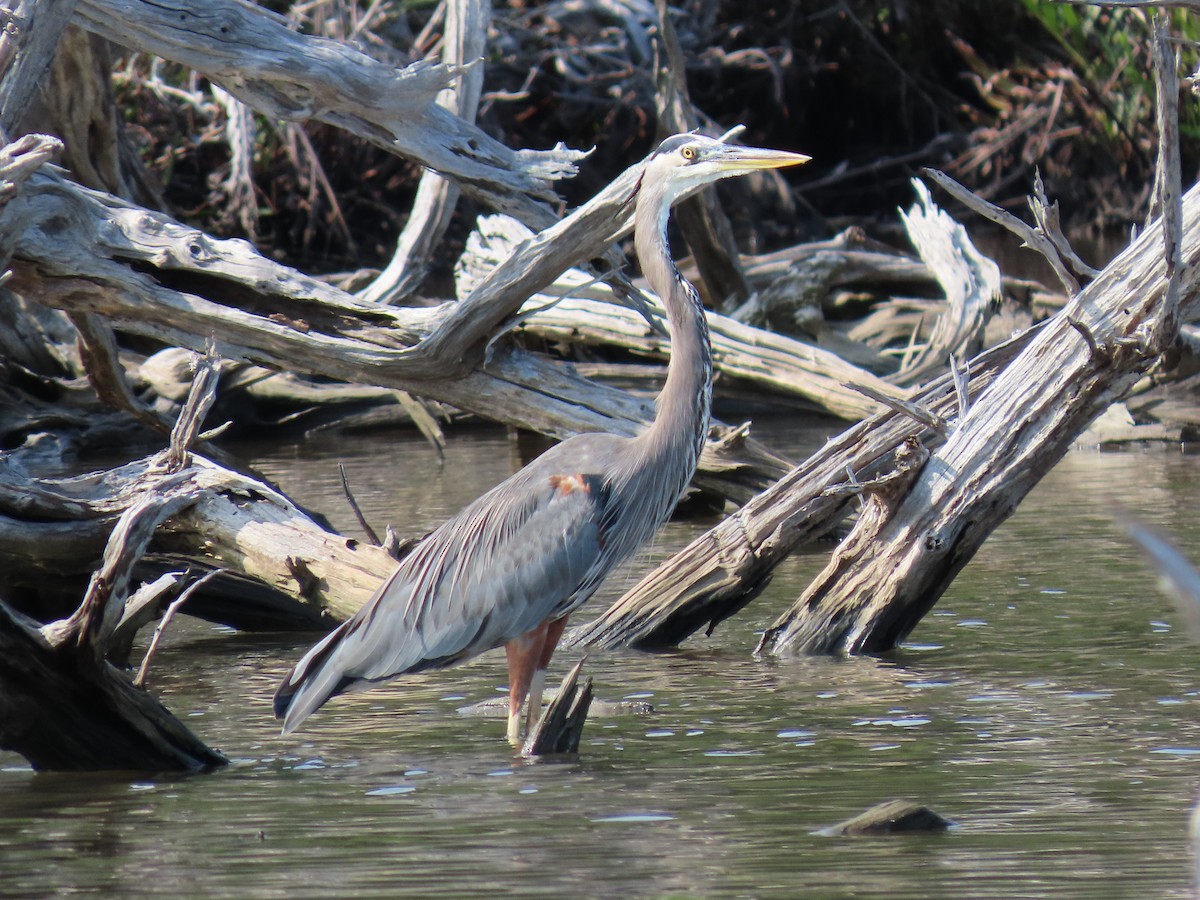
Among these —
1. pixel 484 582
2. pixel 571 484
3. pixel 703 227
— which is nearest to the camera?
pixel 484 582


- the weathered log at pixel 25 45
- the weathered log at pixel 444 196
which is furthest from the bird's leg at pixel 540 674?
the weathered log at pixel 444 196

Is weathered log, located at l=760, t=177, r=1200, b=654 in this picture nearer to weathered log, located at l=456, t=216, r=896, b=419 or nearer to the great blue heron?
the great blue heron

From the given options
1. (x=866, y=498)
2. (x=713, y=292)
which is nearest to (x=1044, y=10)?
(x=713, y=292)

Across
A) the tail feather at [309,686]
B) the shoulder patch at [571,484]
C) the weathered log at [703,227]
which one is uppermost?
the weathered log at [703,227]

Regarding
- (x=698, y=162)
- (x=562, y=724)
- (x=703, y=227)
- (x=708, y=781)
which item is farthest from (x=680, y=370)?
(x=703, y=227)

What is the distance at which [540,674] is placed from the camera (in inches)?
223

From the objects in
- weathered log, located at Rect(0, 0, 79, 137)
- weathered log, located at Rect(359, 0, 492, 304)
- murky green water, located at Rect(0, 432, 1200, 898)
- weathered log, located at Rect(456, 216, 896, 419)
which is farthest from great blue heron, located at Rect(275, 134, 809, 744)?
weathered log, located at Rect(359, 0, 492, 304)

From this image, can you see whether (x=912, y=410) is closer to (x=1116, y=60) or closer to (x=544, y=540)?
(x=544, y=540)

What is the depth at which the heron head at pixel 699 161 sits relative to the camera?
5.99 meters

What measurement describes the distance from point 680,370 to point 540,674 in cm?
112

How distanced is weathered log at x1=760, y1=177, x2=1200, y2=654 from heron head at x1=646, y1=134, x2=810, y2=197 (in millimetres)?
1109

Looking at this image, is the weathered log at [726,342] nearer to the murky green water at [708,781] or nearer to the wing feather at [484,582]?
the murky green water at [708,781]

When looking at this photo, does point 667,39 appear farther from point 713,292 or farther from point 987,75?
point 987,75

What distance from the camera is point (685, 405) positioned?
6000 mm
